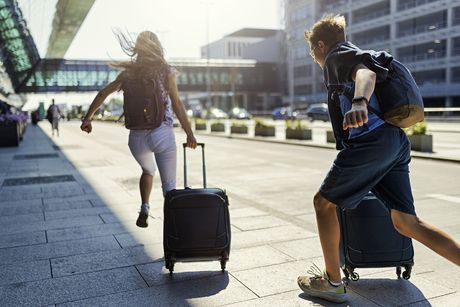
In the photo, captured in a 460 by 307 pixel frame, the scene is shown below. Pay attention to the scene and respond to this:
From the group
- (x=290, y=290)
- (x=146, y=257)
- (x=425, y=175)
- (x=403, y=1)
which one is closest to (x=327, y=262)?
(x=290, y=290)

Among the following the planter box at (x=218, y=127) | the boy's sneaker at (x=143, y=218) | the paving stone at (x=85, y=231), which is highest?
the boy's sneaker at (x=143, y=218)

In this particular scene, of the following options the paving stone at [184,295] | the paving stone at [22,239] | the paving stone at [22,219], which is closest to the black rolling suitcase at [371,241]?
the paving stone at [184,295]

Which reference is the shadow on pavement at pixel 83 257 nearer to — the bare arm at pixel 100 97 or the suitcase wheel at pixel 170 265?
the suitcase wheel at pixel 170 265

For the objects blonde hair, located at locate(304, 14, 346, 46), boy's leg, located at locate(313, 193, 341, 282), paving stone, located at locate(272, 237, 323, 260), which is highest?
blonde hair, located at locate(304, 14, 346, 46)

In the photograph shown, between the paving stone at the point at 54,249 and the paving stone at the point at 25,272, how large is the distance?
151 millimetres

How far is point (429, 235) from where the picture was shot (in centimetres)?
294

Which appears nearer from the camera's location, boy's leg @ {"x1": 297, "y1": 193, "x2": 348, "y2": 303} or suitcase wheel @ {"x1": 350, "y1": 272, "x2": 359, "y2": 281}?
boy's leg @ {"x1": 297, "y1": 193, "x2": 348, "y2": 303}

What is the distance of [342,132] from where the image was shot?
9.88ft

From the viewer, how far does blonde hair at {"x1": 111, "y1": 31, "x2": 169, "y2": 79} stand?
14.5 feet

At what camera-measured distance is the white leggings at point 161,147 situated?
4508 mm

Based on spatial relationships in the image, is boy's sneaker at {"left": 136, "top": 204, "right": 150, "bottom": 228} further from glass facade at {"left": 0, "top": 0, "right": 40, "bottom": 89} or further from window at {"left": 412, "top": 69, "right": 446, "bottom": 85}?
window at {"left": 412, "top": 69, "right": 446, "bottom": 85}

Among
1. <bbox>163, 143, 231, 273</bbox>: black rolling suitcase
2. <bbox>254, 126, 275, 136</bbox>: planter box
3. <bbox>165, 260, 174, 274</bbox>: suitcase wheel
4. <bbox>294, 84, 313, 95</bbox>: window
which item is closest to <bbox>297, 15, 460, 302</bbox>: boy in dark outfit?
<bbox>163, 143, 231, 273</bbox>: black rolling suitcase

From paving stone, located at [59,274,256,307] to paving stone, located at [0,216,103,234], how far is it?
8.15 ft

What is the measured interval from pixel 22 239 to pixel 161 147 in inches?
75.2
